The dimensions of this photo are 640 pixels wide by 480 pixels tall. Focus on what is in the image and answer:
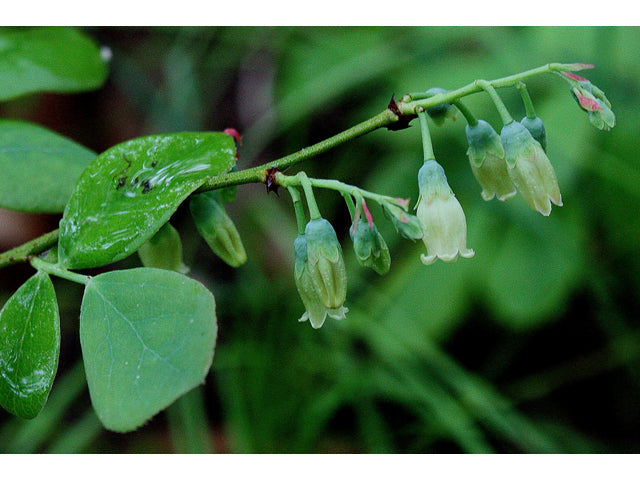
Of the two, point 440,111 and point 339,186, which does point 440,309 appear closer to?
point 440,111

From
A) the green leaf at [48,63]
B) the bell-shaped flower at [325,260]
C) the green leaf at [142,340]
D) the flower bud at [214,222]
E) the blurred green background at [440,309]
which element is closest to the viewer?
the green leaf at [142,340]

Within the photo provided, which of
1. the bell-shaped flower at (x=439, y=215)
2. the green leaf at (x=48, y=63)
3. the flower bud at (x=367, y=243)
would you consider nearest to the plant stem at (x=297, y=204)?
the flower bud at (x=367, y=243)

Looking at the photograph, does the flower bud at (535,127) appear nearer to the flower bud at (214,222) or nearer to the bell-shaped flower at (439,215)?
the bell-shaped flower at (439,215)

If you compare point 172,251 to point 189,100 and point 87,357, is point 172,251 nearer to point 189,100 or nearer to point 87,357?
point 87,357

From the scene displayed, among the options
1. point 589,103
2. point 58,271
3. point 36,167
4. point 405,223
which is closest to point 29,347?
point 58,271

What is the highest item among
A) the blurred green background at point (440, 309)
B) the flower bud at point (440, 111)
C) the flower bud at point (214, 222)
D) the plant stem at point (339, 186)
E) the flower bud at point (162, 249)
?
the flower bud at point (440, 111)

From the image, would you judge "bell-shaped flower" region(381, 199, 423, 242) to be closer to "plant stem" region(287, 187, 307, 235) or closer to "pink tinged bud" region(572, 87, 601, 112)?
"plant stem" region(287, 187, 307, 235)
